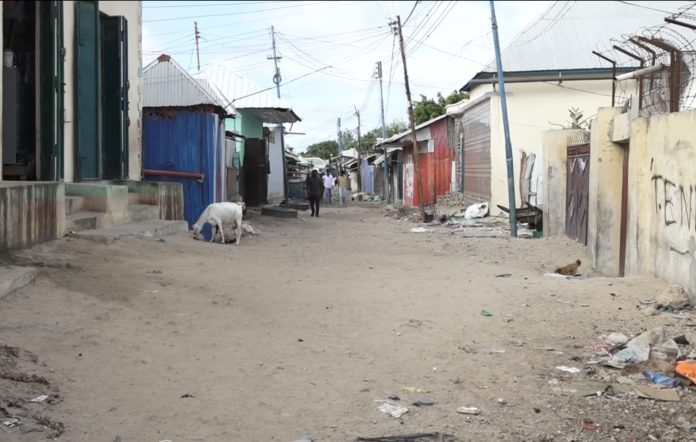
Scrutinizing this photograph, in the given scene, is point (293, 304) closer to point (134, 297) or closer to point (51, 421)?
point (134, 297)

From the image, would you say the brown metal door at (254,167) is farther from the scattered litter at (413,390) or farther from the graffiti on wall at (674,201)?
the scattered litter at (413,390)

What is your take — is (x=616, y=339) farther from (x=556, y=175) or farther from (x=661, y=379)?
(x=556, y=175)

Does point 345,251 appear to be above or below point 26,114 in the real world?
below

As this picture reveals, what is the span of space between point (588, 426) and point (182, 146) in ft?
40.3

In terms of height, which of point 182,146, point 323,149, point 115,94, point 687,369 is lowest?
point 687,369

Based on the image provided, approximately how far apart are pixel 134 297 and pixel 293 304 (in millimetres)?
1577

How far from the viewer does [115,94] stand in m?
11.6

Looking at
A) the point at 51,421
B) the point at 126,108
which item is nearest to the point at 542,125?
the point at 126,108

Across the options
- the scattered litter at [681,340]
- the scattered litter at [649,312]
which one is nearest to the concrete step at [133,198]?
the scattered litter at [649,312]

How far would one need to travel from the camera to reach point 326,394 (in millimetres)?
4664

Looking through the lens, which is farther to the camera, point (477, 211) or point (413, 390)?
point (477, 211)

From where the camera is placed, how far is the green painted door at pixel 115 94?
11.5 meters

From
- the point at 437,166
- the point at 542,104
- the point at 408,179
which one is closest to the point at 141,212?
the point at 542,104

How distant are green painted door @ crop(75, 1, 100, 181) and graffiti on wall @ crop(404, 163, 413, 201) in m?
23.4
